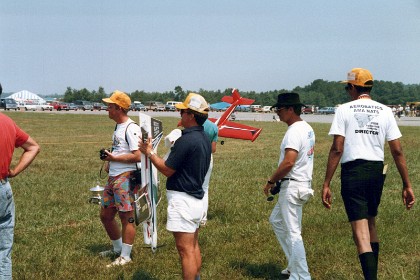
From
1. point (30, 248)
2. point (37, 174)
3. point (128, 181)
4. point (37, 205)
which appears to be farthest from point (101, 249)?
point (37, 174)

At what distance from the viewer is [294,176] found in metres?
5.04

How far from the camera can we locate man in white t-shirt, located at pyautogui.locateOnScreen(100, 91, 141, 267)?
18.9 feet

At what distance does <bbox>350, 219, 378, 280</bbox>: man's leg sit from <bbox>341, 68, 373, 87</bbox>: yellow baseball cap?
134 cm

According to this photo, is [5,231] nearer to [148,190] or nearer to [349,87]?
[148,190]

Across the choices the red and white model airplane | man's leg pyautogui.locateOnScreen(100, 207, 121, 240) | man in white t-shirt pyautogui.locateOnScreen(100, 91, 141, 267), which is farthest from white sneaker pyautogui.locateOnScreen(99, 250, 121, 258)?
the red and white model airplane

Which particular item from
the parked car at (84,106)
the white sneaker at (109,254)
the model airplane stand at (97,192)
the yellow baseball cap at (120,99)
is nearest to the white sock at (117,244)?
the white sneaker at (109,254)

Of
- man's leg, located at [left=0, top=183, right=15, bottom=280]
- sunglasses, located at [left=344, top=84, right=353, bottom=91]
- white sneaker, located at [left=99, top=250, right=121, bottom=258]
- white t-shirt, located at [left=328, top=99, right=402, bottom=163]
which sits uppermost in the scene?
sunglasses, located at [left=344, top=84, right=353, bottom=91]

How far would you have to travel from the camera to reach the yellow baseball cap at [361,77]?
15.9ft

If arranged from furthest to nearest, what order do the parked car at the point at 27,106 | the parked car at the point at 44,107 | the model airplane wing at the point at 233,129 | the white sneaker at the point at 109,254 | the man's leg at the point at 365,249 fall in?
the parked car at the point at 44,107 < the parked car at the point at 27,106 < the model airplane wing at the point at 233,129 < the white sneaker at the point at 109,254 < the man's leg at the point at 365,249

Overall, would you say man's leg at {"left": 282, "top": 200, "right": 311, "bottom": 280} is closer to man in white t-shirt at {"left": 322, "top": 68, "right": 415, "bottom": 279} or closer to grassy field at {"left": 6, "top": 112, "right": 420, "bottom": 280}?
man in white t-shirt at {"left": 322, "top": 68, "right": 415, "bottom": 279}

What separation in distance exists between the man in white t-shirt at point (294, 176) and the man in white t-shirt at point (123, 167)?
67.7 inches

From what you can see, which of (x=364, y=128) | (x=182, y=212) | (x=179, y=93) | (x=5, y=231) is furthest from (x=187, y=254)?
(x=179, y=93)

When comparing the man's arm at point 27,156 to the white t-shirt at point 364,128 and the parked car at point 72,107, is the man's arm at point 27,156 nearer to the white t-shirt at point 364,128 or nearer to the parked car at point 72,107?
the white t-shirt at point 364,128

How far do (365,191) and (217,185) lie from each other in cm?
673
